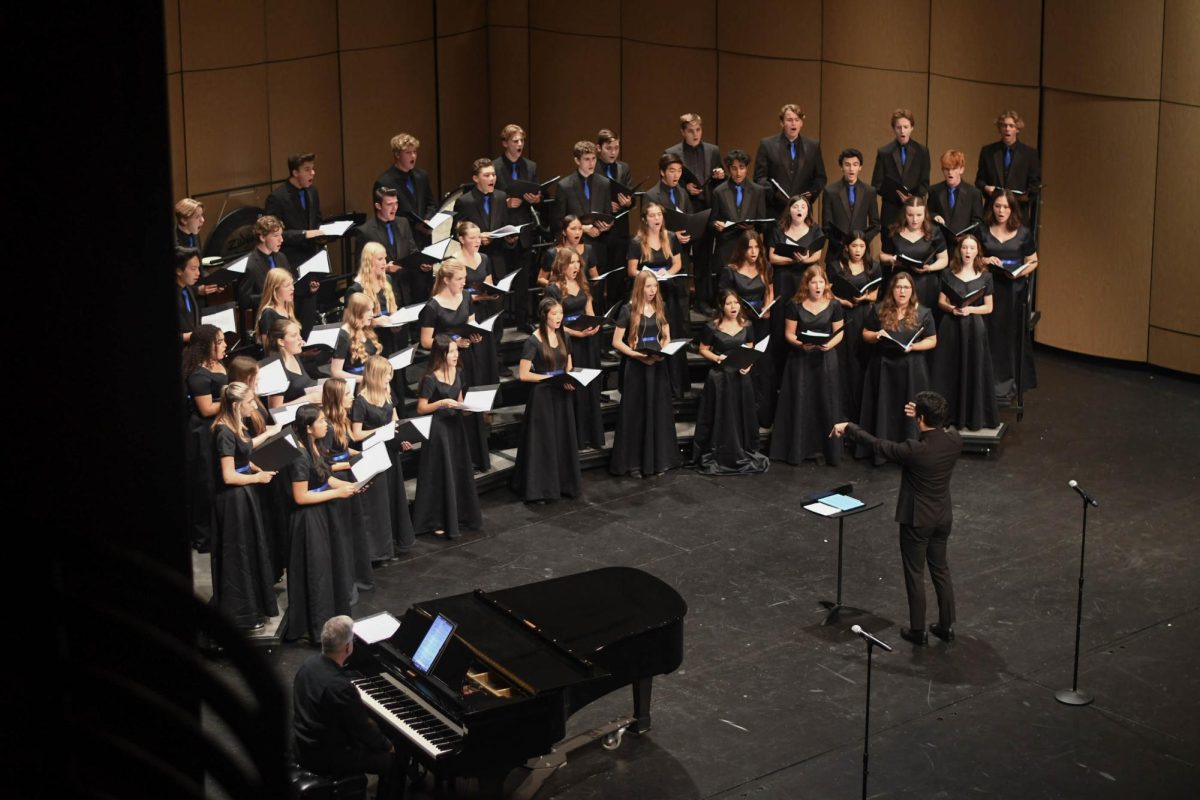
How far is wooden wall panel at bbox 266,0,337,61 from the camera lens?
531 inches

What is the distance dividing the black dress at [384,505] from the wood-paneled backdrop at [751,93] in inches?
143

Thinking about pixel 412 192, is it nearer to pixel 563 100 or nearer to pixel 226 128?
pixel 226 128

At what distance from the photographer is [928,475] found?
8953 millimetres

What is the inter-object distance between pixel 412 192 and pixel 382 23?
2.45 meters

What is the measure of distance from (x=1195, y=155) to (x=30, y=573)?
12.5 metres

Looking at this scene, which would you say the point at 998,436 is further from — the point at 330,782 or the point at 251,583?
the point at 330,782

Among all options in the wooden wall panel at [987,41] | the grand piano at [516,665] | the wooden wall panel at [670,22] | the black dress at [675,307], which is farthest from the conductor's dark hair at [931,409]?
the wooden wall panel at [670,22]

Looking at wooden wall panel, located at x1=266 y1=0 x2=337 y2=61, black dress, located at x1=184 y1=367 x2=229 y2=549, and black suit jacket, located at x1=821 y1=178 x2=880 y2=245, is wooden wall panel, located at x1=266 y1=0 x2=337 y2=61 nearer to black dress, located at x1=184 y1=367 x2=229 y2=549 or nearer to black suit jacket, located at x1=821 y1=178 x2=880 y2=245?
black suit jacket, located at x1=821 y1=178 x2=880 y2=245

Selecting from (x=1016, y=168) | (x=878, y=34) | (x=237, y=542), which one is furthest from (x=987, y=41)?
(x=237, y=542)

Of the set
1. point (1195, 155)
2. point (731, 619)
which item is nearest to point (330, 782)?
point (731, 619)

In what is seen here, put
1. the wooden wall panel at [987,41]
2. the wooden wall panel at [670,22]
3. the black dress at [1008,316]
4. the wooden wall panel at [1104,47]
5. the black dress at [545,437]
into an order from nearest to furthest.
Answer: the black dress at [545,437] → the black dress at [1008,316] → the wooden wall panel at [1104,47] → the wooden wall panel at [987,41] → the wooden wall panel at [670,22]

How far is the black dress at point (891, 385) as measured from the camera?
12.0 meters

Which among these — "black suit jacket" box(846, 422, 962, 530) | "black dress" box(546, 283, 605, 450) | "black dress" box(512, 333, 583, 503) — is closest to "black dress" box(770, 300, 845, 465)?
"black dress" box(546, 283, 605, 450)

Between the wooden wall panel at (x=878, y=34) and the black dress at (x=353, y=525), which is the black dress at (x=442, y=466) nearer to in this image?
the black dress at (x=353, y=525)
